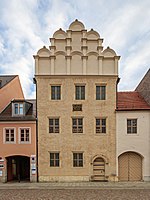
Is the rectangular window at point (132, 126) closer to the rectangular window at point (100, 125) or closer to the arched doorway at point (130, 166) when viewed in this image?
the arched doorway at point (130, 166)

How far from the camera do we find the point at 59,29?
21.4m

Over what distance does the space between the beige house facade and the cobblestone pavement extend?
3.83 meters

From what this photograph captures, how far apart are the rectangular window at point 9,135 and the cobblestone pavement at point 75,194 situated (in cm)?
507

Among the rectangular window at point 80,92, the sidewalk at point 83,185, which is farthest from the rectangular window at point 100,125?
the sidewalk at point 83,185

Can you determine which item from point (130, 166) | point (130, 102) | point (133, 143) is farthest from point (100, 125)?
point (130, 166)

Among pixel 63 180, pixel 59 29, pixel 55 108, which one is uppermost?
pixel 59 29

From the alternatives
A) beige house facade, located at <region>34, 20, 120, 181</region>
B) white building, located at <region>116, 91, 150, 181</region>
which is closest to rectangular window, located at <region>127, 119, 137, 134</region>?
white building, located at <region>116, 91, 150, 181</region>

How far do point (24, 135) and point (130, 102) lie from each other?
11.5 meters

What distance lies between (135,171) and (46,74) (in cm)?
1317

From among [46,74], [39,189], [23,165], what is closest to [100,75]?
[46,74]

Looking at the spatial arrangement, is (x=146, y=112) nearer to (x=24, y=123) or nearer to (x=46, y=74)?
(x=46, y=74)

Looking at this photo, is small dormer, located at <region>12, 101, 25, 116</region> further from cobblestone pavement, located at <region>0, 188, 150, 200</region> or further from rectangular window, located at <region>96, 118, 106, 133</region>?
rectangular window, located at <region>96, 118, 106, 133</region>

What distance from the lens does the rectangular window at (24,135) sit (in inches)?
799

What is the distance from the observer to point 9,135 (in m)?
20.4
